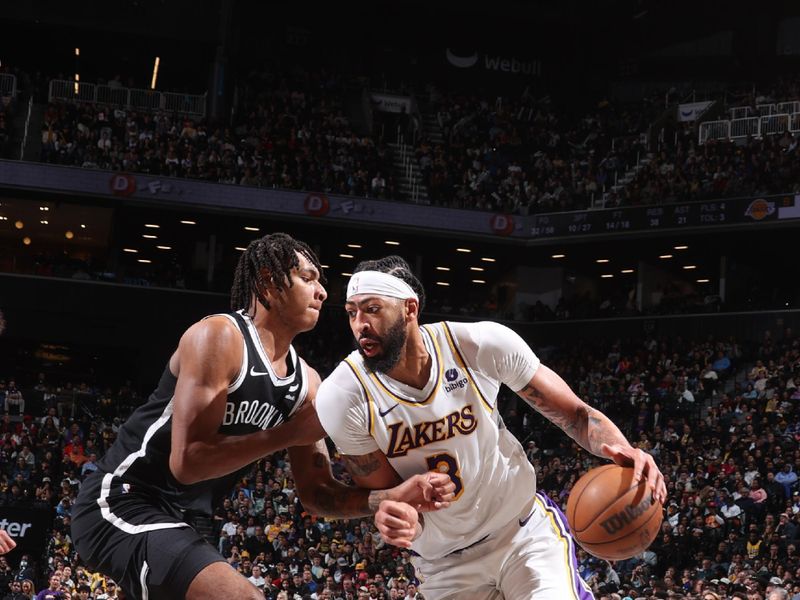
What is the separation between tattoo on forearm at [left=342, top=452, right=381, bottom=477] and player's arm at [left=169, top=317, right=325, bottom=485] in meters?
0.37

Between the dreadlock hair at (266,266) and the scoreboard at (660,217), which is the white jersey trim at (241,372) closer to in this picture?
the dreadlock hair at (266,266)

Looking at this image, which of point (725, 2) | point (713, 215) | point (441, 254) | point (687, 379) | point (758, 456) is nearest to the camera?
point (758, 456)

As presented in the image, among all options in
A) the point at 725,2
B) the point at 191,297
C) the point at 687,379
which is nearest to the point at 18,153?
the point at 191,297

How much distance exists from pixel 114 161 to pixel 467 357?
25.8m

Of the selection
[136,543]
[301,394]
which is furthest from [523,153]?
[136,543]

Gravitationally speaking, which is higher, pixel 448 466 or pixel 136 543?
pixel 448 466

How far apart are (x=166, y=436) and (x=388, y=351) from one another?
1117 mm

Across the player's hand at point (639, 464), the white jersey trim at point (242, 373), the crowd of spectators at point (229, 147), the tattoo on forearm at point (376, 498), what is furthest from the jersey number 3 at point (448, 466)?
the crowd of spectators at point (229, 147)

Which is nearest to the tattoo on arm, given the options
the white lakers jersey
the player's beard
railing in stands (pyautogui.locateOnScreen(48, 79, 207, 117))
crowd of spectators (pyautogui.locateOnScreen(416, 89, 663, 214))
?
the white lakers jersey

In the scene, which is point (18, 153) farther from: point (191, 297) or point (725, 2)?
point (725, 2)

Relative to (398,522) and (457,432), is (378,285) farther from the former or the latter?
(398,522)

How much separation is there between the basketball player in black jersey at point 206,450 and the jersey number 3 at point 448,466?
306 millimetres

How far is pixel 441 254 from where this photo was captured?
109ft

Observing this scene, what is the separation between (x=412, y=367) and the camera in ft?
16.6
